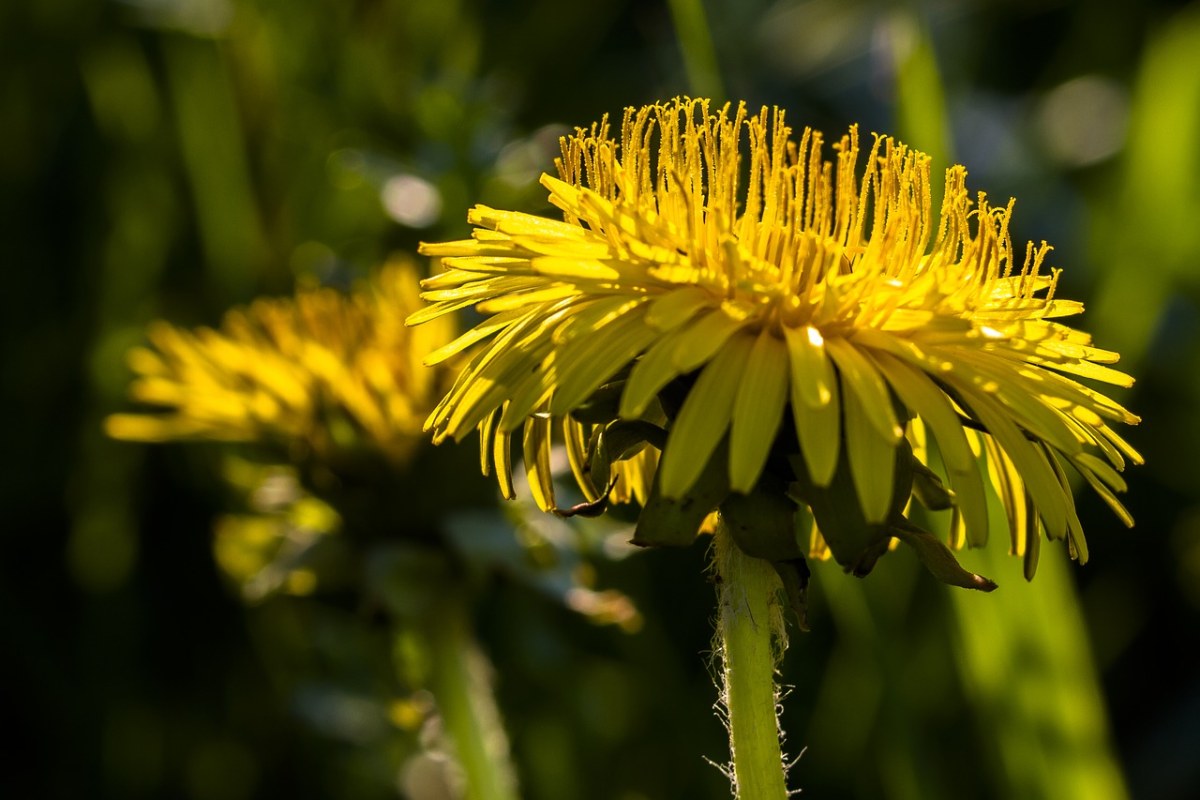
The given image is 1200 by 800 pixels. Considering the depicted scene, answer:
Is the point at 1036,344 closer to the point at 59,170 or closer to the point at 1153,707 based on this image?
the point at 1153,707

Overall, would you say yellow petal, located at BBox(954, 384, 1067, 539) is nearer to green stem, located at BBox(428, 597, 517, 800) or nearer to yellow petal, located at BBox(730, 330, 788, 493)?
yellow petal, located at BBox(730, 330, 788, 493)

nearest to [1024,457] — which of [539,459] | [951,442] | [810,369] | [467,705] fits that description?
[951,442]

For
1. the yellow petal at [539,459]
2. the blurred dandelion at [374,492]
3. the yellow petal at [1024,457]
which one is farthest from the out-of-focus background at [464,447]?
the yellow petal at [1024,457]

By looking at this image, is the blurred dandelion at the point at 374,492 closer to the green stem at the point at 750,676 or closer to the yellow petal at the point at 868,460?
the green stem at the point at 750,676

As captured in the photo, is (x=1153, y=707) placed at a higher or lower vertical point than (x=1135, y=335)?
lower

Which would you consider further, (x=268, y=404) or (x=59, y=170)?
(x=59, y=170)

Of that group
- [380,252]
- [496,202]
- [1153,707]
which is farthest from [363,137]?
[1153,707]
